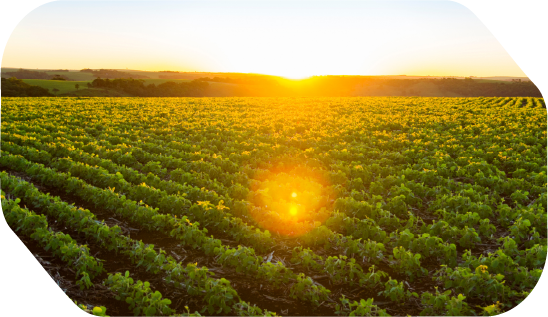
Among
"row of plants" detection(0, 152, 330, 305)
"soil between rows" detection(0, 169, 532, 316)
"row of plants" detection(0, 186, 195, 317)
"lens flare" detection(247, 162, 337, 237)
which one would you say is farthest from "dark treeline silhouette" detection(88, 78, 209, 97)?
"soil between rows" detection(0, 169, 532, 316)

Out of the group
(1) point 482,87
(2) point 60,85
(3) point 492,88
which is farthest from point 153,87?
(3) point 492,88

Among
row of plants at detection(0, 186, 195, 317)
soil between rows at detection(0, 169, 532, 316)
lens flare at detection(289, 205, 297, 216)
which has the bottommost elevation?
soil between rows at detection(0, 169, 532, 316)

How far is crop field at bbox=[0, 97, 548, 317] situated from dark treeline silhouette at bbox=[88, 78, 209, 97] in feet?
252

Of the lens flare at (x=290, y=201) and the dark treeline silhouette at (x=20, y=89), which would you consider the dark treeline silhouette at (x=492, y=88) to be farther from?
the dark treeline silhouette at (x=20, y=89)

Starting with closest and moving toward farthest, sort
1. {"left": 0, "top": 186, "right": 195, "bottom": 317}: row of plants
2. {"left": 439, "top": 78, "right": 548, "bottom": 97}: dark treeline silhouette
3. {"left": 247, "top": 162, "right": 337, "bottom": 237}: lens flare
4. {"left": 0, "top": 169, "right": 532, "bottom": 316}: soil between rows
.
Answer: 1. {"left": 0, "top": 186, "right": 195, "bottom": 317}: row of plants
2. {"left": 0, "top": 169, "right": 532, "bottom": 316}: soil between rows
3. {"left": 247, "top": 162, "right": 337, "bottom": 237}: lens flare
4. {"left": 439, "top": 78, "right": 548, "bottom": 97}: dark treeline silhouette

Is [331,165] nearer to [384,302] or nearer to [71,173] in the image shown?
[384,302]

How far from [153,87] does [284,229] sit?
3550 inches

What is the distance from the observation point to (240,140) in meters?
16.6

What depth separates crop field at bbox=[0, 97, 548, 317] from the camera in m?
5.43

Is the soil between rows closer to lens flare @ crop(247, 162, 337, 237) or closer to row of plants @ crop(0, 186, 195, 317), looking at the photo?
row of plants @ crop(0, 186, 195, 317)

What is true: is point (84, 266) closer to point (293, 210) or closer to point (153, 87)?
point (293, 210)

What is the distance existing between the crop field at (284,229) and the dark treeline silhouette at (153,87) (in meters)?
76.7

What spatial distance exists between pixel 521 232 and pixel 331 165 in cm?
610

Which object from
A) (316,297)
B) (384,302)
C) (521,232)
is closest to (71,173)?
(316,297)
